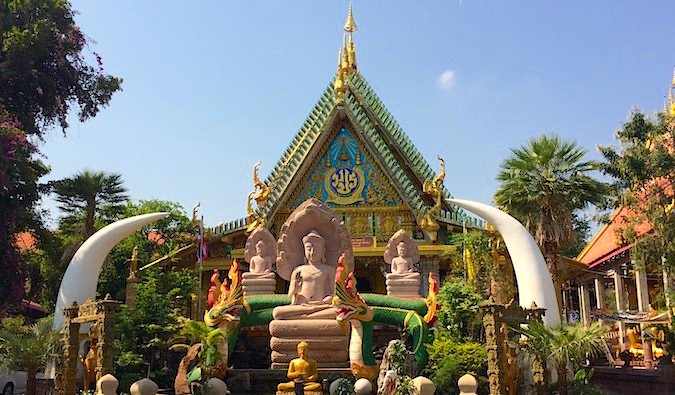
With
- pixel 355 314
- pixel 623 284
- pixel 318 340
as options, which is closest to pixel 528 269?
pixel 355 314

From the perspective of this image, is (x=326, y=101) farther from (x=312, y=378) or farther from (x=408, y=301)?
(x=312, y=378)

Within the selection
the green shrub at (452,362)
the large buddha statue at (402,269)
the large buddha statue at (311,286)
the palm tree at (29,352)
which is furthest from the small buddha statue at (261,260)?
the palm tree at (29,352)

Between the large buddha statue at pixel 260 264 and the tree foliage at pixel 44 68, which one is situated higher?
the tree foliage at pixel 44 68

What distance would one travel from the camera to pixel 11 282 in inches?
619

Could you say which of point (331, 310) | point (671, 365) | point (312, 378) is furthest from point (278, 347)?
point (671, 365)

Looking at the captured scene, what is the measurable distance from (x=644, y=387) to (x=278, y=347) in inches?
307

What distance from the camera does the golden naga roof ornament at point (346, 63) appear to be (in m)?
23.5

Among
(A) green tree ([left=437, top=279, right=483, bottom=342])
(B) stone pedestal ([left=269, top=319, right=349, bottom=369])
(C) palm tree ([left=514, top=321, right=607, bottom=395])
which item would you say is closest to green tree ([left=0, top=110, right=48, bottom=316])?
(B) stone pedestal ([left=269, top=319, right=349, bottom=369])

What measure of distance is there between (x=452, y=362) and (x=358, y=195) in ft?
33.0

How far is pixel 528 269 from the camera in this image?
1430cm

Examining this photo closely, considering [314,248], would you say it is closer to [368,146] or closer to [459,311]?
[459,311]

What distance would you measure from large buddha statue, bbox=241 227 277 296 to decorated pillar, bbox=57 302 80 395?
4.84 metres

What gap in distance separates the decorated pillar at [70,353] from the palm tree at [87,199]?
36.5 feet

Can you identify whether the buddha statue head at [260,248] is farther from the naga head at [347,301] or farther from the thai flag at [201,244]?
the thai flag at [201,244]
